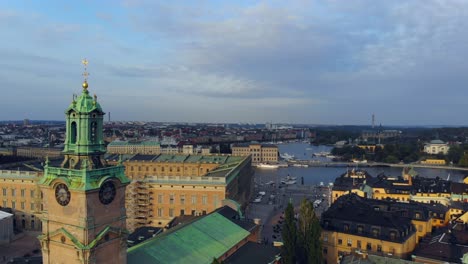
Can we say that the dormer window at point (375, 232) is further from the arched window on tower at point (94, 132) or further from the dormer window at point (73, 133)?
the dormer window at point (73, 133)

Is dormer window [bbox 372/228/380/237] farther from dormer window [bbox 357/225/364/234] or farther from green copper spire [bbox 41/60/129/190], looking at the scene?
green copper spire [bbox 41/60/129/190]

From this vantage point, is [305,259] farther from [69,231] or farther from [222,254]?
[69,231]

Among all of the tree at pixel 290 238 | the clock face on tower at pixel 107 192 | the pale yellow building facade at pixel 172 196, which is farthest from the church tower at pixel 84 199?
the pale yellow building facade at pixel 172 196

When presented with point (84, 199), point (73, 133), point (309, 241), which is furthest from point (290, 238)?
point (73, 133)

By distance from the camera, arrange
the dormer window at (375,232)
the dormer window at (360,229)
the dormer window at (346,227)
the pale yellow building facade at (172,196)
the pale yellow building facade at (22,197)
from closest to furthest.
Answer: the dormer window at (375,232), the dormer window at (360,229), the dormer window at (346,227), the pale yellow building facade at (172,196), the pale yellow building facade at (22,197)

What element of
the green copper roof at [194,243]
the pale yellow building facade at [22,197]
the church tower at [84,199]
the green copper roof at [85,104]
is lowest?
the pale yellow building facade at [22,197]

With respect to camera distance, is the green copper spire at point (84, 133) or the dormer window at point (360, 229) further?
the dormer window at point (360, 229)
